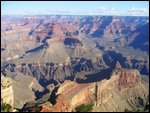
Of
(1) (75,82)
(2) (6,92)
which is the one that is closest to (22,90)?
(1) (75,82)

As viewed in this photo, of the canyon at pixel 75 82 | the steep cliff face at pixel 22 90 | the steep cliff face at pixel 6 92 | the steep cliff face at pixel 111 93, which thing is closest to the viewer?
the steep cliff face at pixel 6 92

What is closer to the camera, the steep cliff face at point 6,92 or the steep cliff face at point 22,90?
the steep cliff face at point 6,92

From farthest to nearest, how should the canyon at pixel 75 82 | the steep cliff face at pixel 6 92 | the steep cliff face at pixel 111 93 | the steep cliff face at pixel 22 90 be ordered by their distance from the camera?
the steep cliff face at pixel 22 90 → the steep cliff face at pixel 111 93 → the canyon at pixel 75 82 → the steep cliff face at pixel 6 92

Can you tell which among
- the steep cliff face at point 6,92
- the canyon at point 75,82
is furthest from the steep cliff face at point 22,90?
the steep cliff face at point 6,92

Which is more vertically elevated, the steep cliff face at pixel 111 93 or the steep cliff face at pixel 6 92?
the steep cliff face at pixel 6 92

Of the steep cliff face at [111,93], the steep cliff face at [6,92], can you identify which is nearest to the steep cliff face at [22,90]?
the steep cliff face at [111,93]

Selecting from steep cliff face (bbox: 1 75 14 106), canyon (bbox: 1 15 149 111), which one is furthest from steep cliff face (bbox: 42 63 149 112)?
steep cliff face (bbox: 1 75 14 106)

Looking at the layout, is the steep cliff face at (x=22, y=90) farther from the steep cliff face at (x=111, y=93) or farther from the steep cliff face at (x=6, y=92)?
the steep cliff face at (x=6, y=92)

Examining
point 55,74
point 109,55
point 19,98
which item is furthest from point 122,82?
point 109,55

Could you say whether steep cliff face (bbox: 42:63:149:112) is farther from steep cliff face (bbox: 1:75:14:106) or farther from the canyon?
steep cliff face (bbox: 1:75:14:106)
